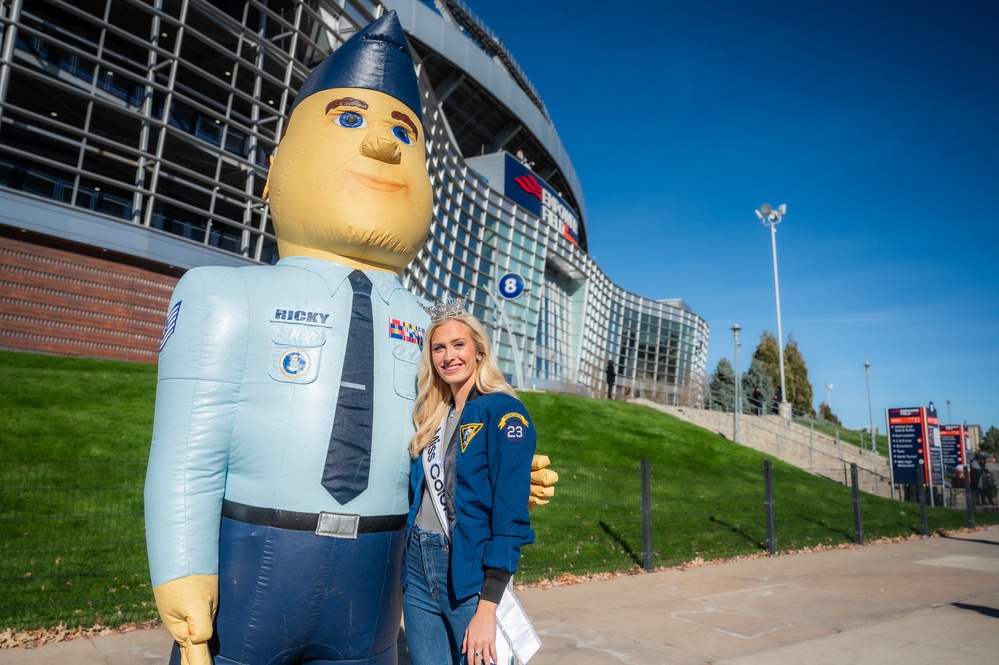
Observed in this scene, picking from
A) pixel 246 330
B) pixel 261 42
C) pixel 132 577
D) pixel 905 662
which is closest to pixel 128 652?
pixel 132 577

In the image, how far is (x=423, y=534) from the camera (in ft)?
7.24

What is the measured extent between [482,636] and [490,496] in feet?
1.39

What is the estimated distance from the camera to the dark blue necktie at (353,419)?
2.23 meters

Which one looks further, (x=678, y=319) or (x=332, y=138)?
(x=678, y=319)

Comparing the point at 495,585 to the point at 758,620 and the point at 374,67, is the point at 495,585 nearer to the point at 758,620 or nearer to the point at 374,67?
the point at 374,67

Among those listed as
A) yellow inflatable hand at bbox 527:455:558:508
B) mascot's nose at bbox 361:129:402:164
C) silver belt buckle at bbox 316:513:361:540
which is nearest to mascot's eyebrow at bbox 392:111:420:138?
mascot's nose at bbox 361:129:402:164

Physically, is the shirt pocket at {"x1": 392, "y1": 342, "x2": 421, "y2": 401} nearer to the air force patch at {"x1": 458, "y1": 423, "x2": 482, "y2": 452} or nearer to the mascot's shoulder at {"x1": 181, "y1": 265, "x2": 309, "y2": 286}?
the air force patch at {"x1": 458, "y1": 423, "x2": 482, "y2": 452}

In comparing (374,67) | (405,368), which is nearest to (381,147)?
(374,67)

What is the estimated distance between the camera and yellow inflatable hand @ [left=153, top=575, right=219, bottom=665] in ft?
6.60

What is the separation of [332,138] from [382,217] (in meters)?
0.40

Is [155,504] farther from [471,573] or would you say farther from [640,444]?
[640,444]

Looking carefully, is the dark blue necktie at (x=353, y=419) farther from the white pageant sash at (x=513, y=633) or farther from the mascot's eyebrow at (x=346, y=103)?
the mascot's eyebrow at (x=346, y=103)

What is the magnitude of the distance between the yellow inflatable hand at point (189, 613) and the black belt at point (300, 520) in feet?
0.74

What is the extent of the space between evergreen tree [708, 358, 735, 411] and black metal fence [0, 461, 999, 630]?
73.6 feet
